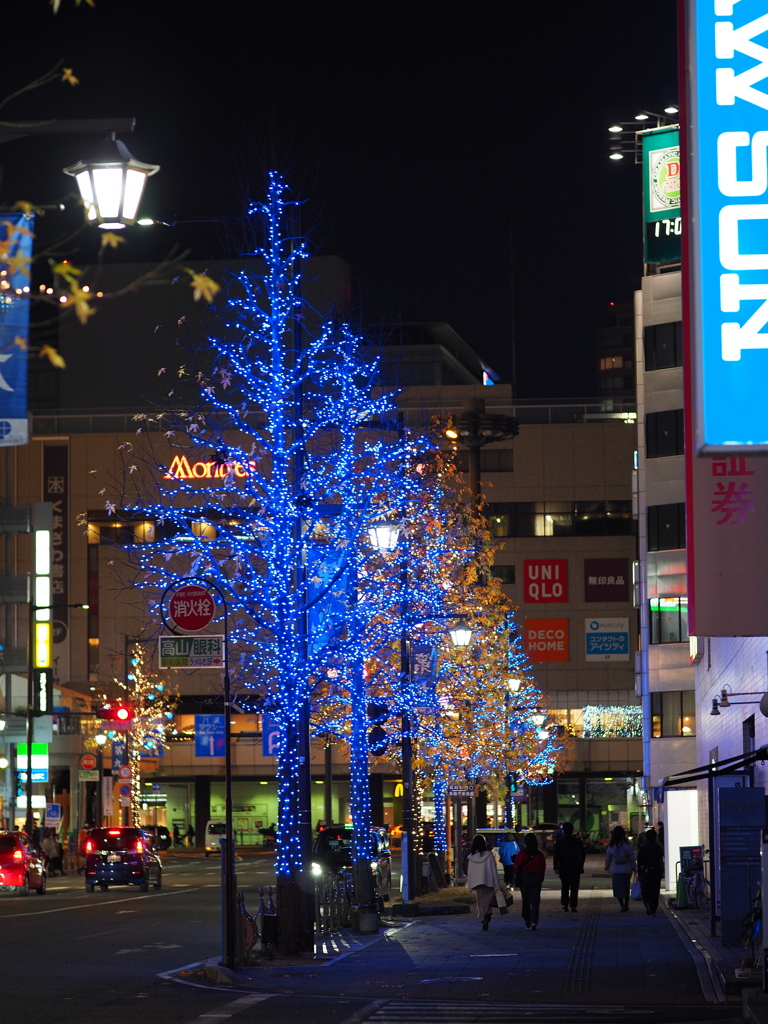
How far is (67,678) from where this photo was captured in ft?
286

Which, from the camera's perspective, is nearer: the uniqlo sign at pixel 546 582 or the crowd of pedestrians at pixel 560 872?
the crowd of pedestrians at pixel 560 872

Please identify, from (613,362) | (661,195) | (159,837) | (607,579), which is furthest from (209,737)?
(613,362)

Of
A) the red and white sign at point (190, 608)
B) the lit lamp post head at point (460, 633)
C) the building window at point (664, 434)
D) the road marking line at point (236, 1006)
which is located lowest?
the road marking line at point (236, 1006)

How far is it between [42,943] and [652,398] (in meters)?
29.6

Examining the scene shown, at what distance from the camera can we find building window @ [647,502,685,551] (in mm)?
48000

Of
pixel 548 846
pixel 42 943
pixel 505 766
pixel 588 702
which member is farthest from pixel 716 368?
pixel 588 702

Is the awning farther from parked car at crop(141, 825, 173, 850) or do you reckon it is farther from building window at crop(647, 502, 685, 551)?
parked car at crop(141, 825, 173, 850)

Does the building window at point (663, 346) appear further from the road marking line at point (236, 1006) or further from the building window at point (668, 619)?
the road marking line at point (236, 1006)

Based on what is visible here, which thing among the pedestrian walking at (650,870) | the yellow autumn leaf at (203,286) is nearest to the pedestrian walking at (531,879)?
the pedestrian walking at (650,870)

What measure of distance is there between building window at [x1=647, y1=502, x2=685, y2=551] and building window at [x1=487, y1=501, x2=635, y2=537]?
36.9m

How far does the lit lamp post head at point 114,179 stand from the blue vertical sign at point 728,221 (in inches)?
154

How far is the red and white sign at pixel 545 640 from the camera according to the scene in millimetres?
83562

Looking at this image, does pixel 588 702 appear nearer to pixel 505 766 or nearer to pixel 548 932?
pixel 505 766

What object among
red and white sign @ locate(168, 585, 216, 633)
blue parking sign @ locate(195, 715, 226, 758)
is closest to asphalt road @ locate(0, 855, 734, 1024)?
red and white sign @ locate(168, 585, 216, 633)
